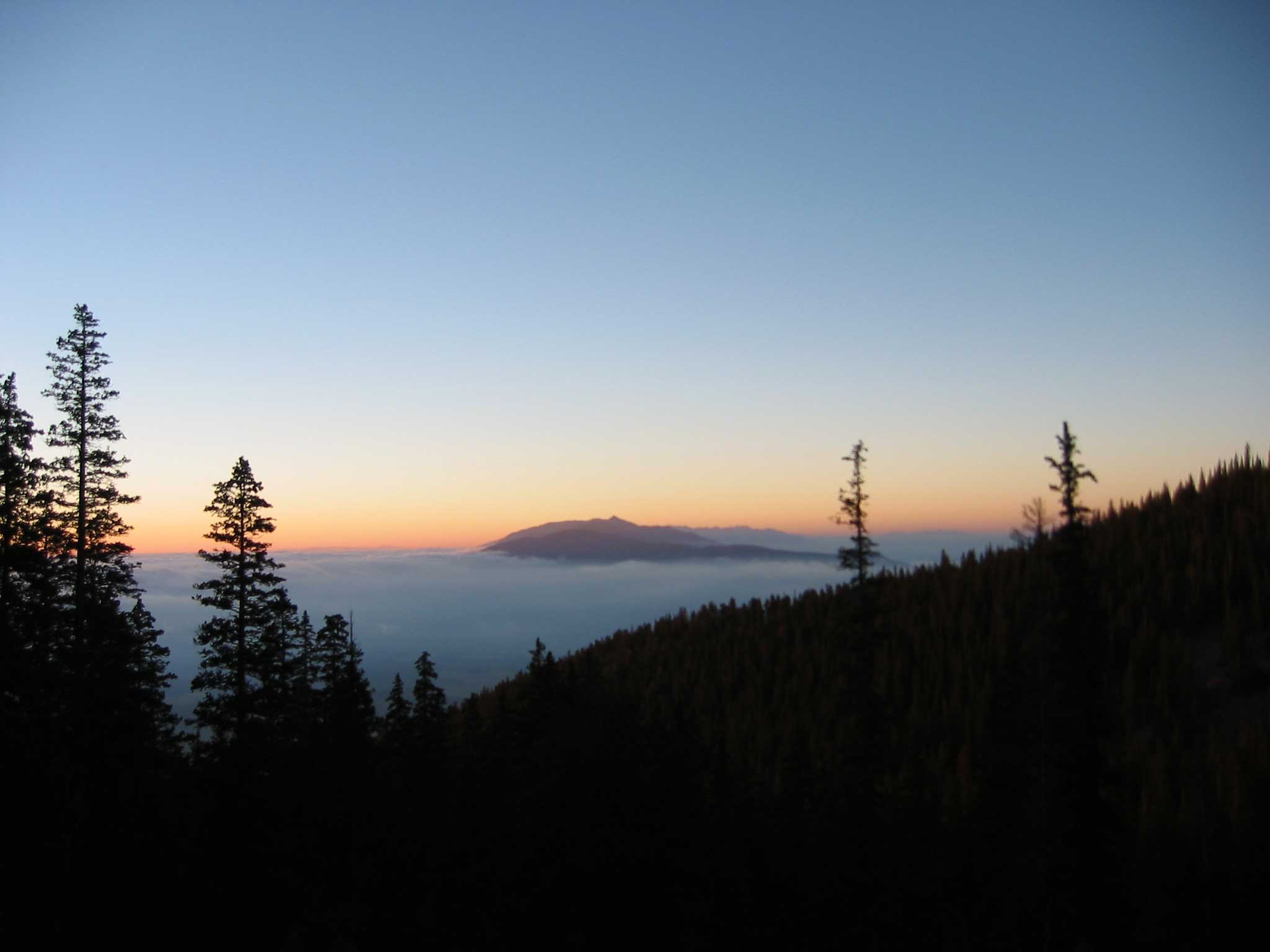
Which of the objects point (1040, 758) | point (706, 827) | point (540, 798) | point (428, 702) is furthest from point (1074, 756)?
point (428, 702)

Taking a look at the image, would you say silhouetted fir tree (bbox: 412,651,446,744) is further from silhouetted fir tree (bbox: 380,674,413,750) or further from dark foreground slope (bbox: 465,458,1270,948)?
dark foreground slope (bbox: 465,458,1270,948)

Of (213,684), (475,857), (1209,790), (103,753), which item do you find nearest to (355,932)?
(475,857)

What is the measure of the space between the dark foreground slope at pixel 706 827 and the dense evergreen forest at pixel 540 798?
0.28 ft

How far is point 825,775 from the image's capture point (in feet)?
109

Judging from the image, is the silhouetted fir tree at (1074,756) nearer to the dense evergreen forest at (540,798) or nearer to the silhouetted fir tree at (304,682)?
the dense evergreen forest at (540,798)

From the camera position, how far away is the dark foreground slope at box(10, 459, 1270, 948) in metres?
17.9

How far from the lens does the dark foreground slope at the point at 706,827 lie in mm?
17922

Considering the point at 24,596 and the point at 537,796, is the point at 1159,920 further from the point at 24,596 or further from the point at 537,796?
the point at 24,596

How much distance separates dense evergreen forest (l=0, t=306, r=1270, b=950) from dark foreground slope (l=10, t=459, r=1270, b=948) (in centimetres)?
9

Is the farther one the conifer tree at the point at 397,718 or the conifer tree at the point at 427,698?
the conifer tree at the point at 427,698

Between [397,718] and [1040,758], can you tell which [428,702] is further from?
[1040,758]

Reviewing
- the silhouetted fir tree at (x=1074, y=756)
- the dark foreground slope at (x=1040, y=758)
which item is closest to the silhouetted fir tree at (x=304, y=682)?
the dark foreground slope at (x=1040, y=758)

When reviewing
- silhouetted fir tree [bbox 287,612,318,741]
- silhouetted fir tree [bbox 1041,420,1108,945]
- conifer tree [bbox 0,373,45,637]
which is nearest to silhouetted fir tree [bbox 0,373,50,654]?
conifer tree [bbox 0,373,45,637]

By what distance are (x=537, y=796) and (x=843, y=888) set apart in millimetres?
10106
